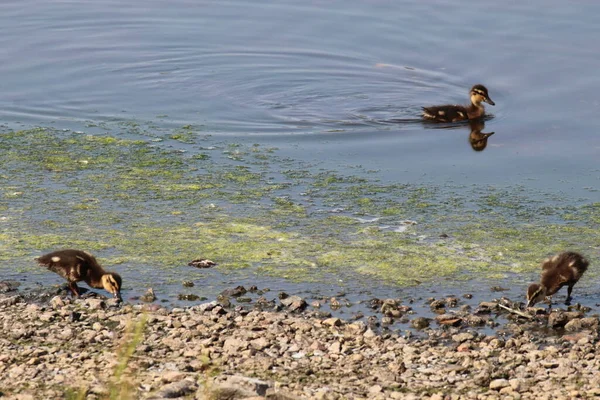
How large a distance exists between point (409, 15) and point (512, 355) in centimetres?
1036

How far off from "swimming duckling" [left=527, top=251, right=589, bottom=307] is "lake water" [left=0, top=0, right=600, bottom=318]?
31.7 inches

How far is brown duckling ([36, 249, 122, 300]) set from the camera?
7848 millimetres

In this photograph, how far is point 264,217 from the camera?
31.1 ft

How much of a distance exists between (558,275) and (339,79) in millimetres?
6906

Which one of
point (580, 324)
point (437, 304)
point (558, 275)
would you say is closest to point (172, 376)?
point (437, 304)

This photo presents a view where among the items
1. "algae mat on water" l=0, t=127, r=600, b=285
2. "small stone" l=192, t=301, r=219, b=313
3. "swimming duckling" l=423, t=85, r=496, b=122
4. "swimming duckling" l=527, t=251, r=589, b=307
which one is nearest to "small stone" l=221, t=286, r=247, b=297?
"small stone" l=192, t=301, r=219, b=313

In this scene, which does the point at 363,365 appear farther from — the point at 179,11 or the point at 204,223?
the point at 179,11

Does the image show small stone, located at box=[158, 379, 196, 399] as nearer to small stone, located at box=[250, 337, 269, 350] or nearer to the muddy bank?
the muddy bank

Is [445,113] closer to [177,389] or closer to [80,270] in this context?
[80,270]

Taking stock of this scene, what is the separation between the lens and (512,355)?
6.96 metres

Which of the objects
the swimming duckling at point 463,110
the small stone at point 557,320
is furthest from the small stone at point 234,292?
the swimming duckling at point 463,110

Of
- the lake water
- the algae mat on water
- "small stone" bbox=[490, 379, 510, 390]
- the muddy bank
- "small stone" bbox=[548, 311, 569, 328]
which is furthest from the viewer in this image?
the lake water

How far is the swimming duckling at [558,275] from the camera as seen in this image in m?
7.77

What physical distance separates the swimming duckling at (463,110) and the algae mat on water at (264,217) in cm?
218
